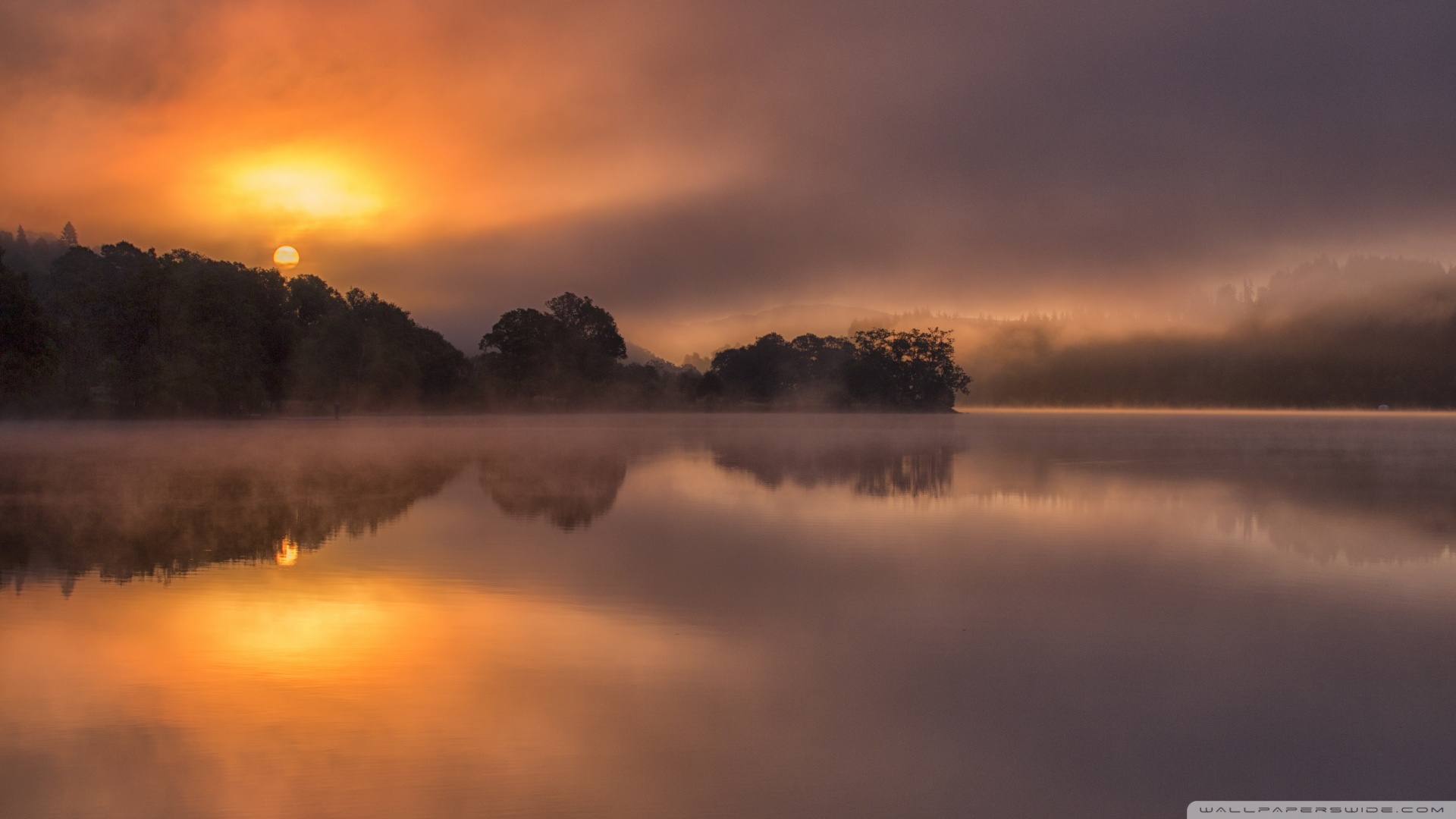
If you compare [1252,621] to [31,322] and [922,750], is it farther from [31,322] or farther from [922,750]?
[31,322]

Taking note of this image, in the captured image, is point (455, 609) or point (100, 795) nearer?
point (100, 795)

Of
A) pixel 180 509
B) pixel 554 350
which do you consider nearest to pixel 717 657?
pixel 180 509

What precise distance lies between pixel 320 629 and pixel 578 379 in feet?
351

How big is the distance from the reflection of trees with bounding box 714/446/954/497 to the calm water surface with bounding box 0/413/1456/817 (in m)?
4.31

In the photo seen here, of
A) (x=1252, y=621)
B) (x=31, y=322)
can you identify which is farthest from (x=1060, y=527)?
(x=31, y=322)

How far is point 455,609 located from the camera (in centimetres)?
1016

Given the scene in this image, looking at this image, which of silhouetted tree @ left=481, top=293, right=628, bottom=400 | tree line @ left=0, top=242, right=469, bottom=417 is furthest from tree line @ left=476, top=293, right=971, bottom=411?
tree line @ left=0, top=242, right=469, bottom=417

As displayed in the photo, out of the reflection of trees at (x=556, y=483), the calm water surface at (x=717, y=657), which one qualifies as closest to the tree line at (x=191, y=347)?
the reflection of trees at (x=556, y=483)

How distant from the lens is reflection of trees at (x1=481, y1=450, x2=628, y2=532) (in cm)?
1838

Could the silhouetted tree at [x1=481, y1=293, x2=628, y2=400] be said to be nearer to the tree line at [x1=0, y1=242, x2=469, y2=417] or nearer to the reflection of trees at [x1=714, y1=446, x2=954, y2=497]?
the tree line at [x1=0, y1=242, x2=469, y2=417]

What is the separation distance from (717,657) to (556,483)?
16.3 m

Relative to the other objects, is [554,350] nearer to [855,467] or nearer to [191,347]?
[191,347]

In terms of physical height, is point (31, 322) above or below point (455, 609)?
above

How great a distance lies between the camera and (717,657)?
836 centimetres
